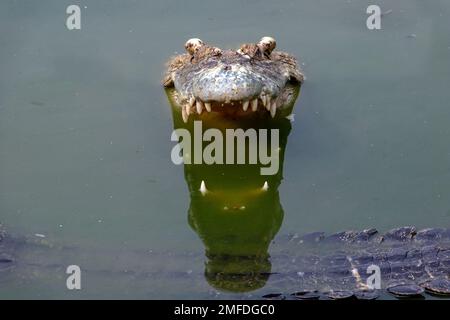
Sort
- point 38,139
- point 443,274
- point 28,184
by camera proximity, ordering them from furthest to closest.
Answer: point 38,139, point 28,184, point 443,274

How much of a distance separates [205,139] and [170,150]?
0.33 meters

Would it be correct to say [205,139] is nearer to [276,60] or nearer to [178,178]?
[178,178]

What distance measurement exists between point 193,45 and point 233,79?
50.1 inches

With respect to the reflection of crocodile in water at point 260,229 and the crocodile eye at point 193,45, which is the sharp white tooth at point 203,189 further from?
the crocodile eye at point 193,45

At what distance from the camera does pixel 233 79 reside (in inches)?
281

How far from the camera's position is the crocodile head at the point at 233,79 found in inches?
281

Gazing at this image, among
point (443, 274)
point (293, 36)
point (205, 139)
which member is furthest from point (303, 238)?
point (293, 36)

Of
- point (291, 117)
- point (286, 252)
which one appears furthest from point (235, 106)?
point (286, 252)

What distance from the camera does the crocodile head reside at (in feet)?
23.4

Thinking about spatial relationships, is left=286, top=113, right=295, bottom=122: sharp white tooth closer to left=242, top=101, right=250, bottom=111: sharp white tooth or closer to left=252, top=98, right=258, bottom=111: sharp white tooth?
left=252, top=98, right=258, bottom=111: sharp white tooth

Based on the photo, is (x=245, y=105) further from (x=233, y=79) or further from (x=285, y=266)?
(x=285, y=266)

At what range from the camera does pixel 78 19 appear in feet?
30.3
